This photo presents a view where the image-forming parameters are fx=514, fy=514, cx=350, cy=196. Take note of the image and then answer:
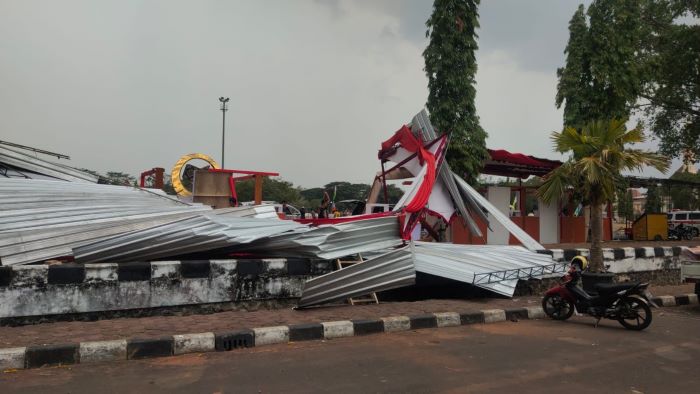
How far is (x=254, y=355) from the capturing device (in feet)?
16.9

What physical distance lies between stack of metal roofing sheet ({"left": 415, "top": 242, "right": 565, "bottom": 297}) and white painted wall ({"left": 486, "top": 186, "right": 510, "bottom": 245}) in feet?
19.3

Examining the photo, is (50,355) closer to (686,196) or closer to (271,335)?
(271,335)

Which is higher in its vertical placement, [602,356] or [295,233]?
[295,233]

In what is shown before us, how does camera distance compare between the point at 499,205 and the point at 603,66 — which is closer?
the point at 499,205

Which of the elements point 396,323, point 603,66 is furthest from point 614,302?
point 603,66

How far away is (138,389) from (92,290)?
2.43 meters

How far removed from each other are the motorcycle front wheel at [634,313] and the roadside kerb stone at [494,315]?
148cm

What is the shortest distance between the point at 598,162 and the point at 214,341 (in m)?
6.62

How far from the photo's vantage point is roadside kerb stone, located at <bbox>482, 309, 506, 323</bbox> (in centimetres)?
719

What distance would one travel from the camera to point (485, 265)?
26.9ft

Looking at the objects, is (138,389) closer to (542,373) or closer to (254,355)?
(254,355)

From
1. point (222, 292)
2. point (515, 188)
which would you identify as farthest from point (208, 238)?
point (515, 188)

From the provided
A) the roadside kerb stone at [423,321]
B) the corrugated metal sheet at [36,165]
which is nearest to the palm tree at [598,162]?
the roadside kerb stone at [423,321]

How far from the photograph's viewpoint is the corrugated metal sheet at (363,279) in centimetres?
686
